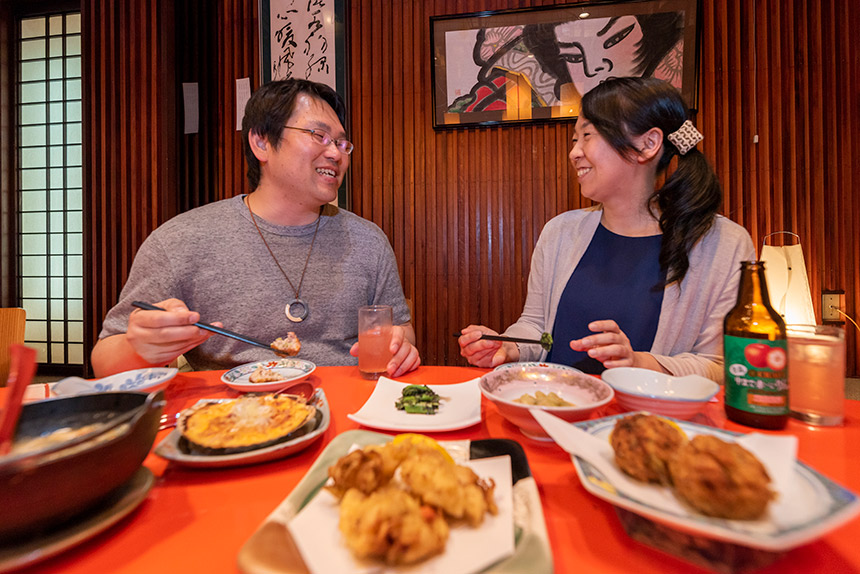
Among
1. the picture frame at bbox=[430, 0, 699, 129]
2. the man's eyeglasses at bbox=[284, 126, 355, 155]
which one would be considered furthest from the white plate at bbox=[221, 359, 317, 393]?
the picture frame at bbox=[430, 0, 699, 129]

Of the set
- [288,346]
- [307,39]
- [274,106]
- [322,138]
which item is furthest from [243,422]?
[307,39]

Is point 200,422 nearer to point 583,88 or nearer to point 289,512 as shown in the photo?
point 289,512

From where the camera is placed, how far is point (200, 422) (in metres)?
0.76

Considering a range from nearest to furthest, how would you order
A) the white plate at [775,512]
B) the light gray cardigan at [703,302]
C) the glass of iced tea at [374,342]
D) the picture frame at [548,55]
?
the white plate at [775,512]
the glass of iced tea at [374,342]
the light gray cardigan at [703,302]
the picture frame at [548,55]

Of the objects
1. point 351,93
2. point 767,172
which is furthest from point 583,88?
point 351,93

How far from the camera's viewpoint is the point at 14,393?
1.69 feet

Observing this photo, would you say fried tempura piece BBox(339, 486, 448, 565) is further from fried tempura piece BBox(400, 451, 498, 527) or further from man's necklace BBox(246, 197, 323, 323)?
man's necklace BBox(246, 197, 323, 323)

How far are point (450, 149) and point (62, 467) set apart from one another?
354cm

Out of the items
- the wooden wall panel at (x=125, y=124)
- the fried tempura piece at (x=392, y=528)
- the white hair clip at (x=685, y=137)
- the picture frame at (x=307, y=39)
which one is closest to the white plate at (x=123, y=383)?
the fried tempura piece at (x=392, y=528)

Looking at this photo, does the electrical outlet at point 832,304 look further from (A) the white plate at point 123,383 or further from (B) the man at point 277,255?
(A) the white plate at point 123,383

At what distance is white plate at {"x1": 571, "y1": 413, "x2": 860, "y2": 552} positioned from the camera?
396mm

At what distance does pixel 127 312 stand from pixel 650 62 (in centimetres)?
398

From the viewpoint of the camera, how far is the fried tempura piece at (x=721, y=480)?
1.49 ft

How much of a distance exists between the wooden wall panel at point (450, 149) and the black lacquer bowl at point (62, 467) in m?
3.13
